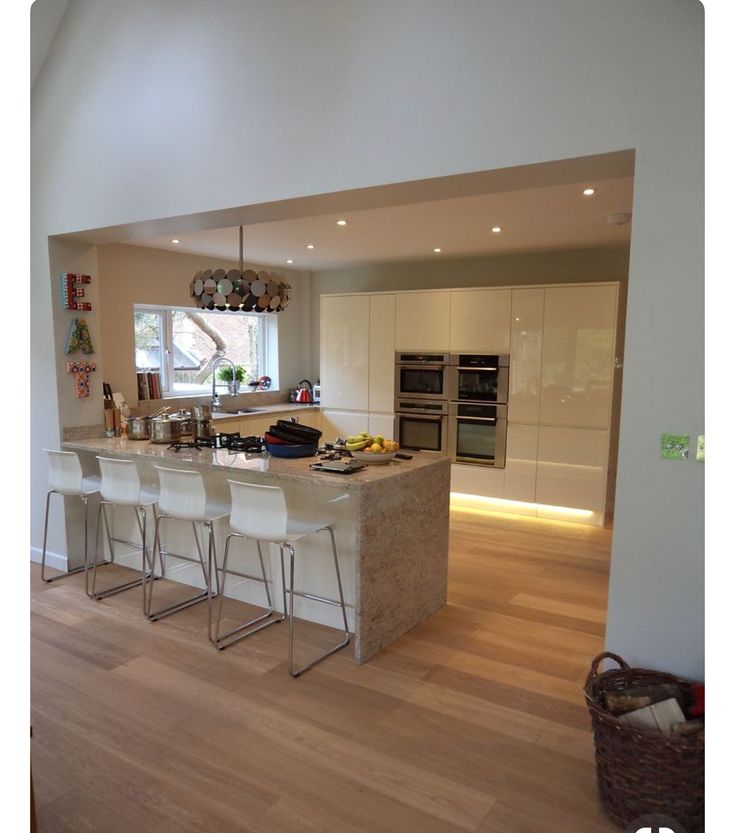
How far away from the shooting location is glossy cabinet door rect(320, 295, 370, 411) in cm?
655

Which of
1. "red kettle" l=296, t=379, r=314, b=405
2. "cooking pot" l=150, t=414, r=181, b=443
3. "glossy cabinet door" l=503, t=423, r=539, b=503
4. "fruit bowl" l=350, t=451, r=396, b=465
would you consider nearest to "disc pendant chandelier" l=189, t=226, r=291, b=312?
"cooking pot" l=150, t=414, r=181, b=443

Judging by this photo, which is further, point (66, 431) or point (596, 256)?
point (596, 256)

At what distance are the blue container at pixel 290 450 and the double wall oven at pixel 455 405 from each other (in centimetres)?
271

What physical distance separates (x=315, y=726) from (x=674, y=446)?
1.81 metres

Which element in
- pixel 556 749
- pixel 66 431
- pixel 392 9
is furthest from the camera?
pixel 66 431

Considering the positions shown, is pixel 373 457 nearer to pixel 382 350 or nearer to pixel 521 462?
pixel 521 462

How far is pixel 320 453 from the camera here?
12.1 ft

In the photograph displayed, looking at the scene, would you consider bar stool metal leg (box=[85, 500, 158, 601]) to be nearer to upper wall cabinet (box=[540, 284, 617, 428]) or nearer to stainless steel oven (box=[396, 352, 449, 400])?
stainless steel oven (box=[396, 352, 449, 400])

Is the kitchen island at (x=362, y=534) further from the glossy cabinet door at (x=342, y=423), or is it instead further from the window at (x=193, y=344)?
the glossy cabinet door at (x=342, y=423)

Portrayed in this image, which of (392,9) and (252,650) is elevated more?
(392,9)

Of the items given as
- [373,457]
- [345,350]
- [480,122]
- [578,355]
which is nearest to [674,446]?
[480,122]

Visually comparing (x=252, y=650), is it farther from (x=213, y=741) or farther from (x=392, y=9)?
(x=392, y=9)

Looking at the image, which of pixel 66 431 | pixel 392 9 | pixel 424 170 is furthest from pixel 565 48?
pixel 66 431
